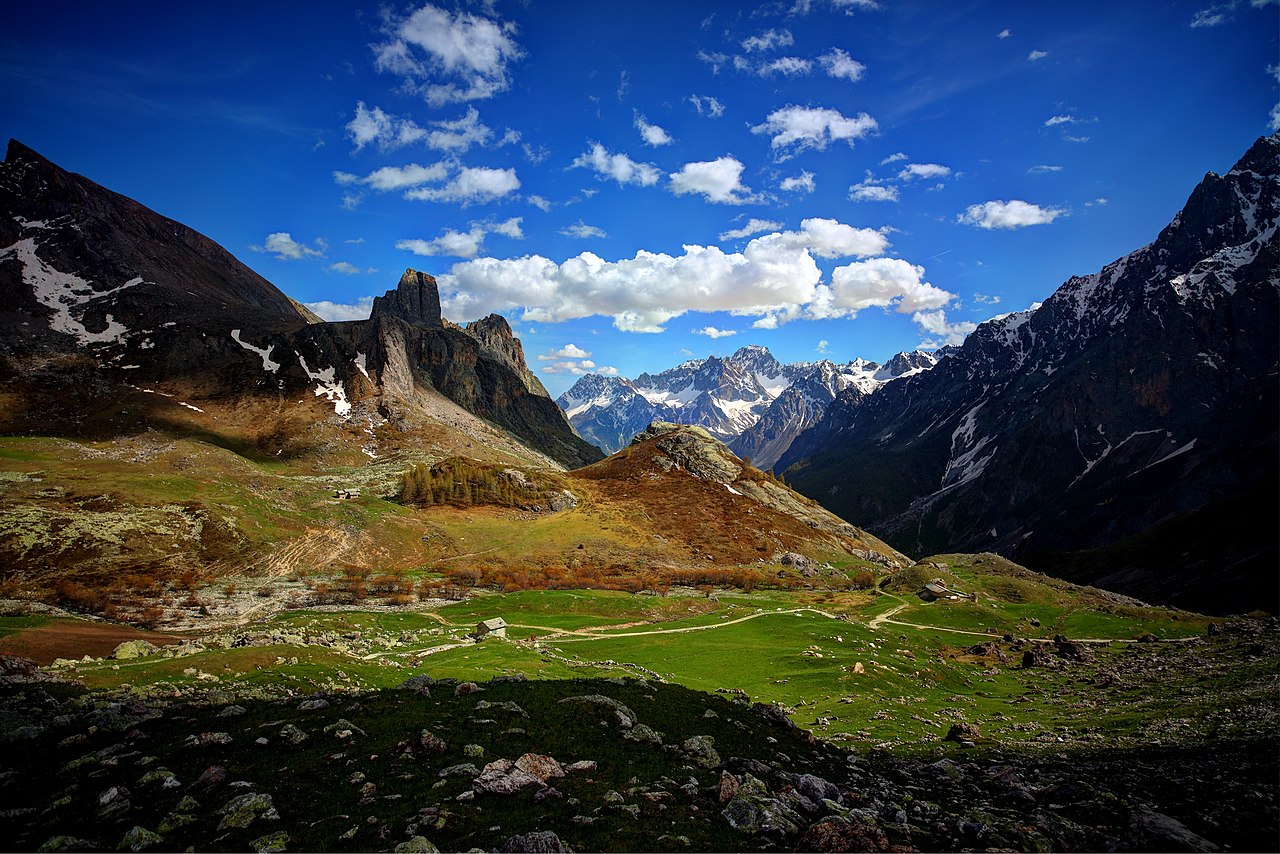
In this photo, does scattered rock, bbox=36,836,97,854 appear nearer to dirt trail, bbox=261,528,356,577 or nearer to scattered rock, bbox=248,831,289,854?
scattered rock, bbox=248,831,289,854

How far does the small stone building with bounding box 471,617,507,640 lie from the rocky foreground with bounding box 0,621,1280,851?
31.5 meters

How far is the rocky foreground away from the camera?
14516mm

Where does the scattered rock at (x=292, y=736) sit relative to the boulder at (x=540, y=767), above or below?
below

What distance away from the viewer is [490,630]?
6019 centimetres

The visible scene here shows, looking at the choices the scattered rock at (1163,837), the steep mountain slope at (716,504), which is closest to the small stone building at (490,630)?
the scattered rock at (1163,837)

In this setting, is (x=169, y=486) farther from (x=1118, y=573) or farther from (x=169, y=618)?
(x=1118, y=573)

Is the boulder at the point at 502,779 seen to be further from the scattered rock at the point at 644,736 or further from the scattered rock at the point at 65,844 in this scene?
the scattered rock at the point at 65,844

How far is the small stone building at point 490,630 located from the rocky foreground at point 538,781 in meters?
31.5

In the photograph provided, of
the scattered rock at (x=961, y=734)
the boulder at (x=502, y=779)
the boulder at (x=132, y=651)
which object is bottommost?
the scattered rock at (x=961, y=734)

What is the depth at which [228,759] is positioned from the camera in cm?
1838

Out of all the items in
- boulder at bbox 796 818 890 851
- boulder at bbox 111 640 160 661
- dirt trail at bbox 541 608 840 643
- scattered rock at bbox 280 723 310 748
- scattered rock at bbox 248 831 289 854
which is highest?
scattered rock at bbox 248 831 289 854

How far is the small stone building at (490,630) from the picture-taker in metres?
59.0

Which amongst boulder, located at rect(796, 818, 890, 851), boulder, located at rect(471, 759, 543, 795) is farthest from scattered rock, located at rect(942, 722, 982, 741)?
boulder, located at rect(471, 759, 543, 795)

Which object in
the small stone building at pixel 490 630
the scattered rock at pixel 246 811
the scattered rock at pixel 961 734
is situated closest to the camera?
the scattered rock at pixel 246 811
